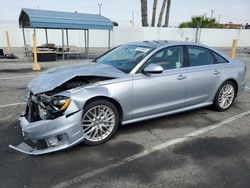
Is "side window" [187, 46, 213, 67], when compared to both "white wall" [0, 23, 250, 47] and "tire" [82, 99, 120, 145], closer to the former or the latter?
"tire" [82, 99, 120, 145]

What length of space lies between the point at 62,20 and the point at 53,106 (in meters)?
11.7

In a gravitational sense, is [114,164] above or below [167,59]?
below

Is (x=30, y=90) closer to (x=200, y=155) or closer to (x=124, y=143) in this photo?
(x=124, y=143)

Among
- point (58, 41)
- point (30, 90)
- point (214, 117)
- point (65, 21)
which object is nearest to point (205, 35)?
point (58, 41)

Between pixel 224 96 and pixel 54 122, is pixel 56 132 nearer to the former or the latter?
pixel 54 122

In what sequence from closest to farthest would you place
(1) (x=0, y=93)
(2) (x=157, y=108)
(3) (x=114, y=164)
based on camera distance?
(3) (x=114, y=164) < (2) (x=157, y=108) < (1) (x=0, y=93)

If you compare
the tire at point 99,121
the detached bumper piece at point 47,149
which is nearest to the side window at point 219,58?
the tire at point 99,121

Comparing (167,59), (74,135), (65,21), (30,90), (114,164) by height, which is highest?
(65,21)

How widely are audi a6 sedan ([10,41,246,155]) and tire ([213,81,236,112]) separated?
2 centimetres

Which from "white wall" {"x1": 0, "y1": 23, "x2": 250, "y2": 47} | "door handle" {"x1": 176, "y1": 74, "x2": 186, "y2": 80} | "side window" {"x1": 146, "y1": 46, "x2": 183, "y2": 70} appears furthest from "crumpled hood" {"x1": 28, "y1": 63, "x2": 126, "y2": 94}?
"white wall" {"x1": 0, "y1": 23, "x2": 250, "y2": 47}

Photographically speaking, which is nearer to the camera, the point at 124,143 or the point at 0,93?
the point at 124,143

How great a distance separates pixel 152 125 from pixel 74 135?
64.3 inches

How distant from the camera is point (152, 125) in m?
4.22

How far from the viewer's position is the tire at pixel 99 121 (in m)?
3.29
